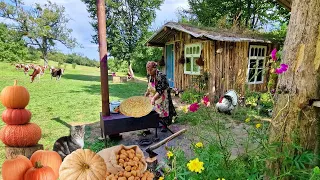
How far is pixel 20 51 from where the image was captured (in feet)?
78.0

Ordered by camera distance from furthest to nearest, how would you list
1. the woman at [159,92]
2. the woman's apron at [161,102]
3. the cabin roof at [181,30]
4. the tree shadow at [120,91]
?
the tree shadow at [120,91] < the cabin roof at [181,30] < the woman's apron at [161,102] < the woman at [159,92]

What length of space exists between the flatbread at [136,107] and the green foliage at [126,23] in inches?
609

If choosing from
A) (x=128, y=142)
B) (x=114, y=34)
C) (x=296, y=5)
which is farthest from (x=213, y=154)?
(x=114, y=34)

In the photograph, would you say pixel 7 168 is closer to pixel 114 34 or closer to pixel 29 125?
pixel 29 125

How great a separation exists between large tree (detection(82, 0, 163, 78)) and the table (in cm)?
1523

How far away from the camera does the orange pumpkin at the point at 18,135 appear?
228 centimetres

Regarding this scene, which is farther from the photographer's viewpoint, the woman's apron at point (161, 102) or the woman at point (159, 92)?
the woman's apron at point (161, 102)

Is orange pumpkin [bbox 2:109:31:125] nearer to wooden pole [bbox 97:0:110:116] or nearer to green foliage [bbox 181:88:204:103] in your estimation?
wooden pole [bbox 97:0:110:116]

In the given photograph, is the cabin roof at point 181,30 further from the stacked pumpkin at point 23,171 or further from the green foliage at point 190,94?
the stacked pumpkin at point 23,171

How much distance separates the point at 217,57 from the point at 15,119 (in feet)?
21.7

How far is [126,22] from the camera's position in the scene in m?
18.7

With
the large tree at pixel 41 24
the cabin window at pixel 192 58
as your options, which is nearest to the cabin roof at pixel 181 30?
the cabin window at pixel 192 58

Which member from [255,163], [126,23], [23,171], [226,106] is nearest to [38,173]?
[23,171]

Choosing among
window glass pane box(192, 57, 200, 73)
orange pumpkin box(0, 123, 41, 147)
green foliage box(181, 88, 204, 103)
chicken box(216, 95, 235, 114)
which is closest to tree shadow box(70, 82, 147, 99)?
green foliage box(181, 88, 204, 103)
